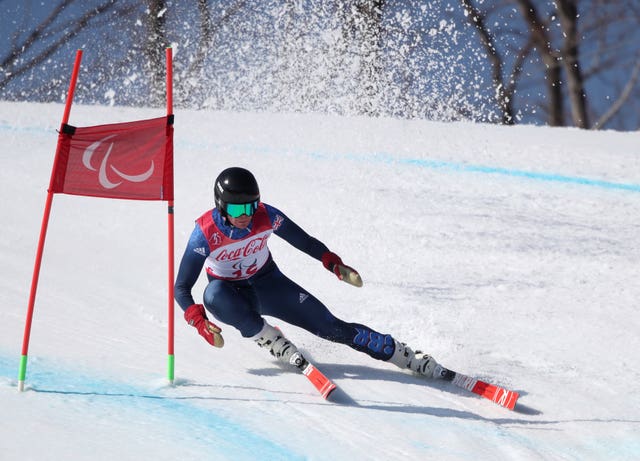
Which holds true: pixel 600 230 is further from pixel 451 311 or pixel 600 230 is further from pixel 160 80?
pixel 160 80

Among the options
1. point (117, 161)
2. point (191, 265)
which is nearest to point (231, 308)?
point (191, 265)

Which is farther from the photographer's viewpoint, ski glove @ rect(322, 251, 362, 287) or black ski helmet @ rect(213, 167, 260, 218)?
ski glove @ rect(322, 251, 362, 287)

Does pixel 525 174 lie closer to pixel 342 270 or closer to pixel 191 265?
pixel 342 270

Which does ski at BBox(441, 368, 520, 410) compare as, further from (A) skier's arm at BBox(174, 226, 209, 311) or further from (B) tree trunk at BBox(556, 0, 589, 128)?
(B) tree trunk at BBox(556, 0, 589, 128)

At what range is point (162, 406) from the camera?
10.7ft

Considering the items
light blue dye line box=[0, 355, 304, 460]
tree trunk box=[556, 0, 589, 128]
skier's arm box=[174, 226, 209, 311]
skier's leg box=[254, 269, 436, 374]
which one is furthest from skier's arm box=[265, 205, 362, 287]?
Answer: tree trunk box=[556, 0, 589, 128]

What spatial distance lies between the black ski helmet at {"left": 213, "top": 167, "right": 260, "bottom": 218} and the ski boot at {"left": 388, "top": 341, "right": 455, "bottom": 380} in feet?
3.76

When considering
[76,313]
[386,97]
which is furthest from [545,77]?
[76,313]

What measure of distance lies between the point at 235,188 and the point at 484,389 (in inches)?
62.8

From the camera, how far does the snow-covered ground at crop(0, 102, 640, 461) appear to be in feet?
10.4

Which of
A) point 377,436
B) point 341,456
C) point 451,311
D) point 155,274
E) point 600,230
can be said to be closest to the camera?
point 341,456

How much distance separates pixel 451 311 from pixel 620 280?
5.34 feet

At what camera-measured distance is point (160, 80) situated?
52.8 feet

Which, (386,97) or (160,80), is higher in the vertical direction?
(160,80)
